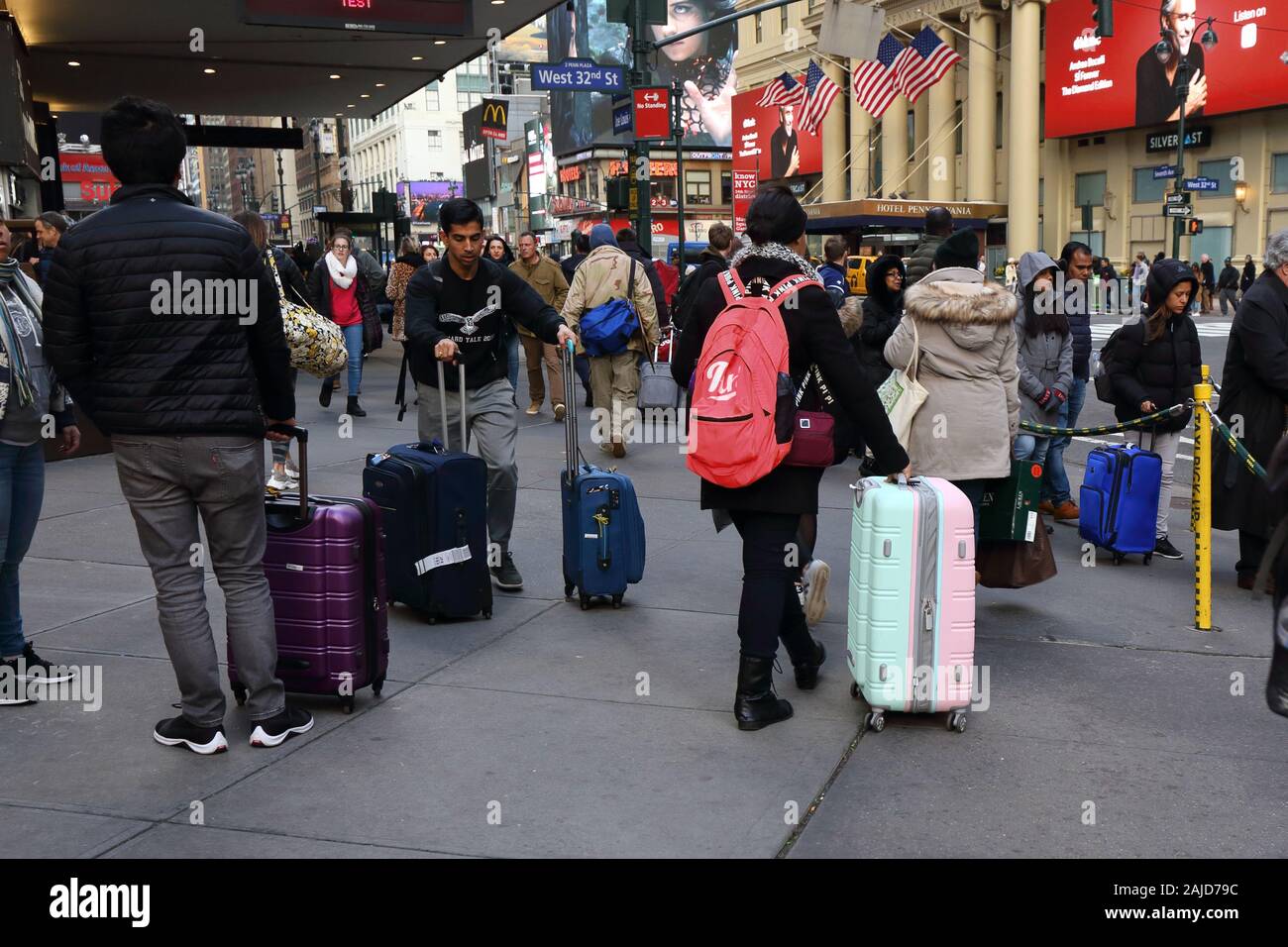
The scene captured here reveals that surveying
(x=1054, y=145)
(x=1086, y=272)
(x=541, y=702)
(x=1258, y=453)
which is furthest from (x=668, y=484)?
(x=1054, y=145)

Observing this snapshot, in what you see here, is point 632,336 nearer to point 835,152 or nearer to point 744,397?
point 744,397

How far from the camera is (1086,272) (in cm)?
923

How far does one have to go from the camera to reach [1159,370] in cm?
838

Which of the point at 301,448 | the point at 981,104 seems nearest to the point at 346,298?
the point at 301,448

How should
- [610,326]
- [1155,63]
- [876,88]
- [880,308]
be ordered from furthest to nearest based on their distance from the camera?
[1155,63] < [876,88] < [610,326] < [880,308]

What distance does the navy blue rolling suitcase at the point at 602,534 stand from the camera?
6.69 meters

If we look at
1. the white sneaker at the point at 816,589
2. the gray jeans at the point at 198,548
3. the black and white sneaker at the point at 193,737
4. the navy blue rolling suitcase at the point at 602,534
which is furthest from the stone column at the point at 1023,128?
the black and white sneaker at the point at 193,737

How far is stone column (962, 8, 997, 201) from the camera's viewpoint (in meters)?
50.1

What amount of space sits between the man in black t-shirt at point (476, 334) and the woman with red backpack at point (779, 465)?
1.63 metres

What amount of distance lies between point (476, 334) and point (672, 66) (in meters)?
97.2

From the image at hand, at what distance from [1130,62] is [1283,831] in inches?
1856

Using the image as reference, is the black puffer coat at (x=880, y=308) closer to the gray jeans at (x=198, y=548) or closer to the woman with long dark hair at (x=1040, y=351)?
the woman with long dark hair at (x=1040, y=351)

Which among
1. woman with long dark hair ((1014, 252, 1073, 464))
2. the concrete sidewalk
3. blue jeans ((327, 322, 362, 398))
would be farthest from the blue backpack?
the concrete sidewalk

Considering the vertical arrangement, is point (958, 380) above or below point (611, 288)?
below
